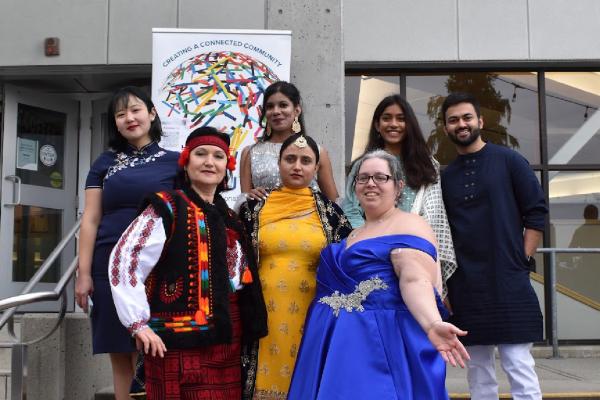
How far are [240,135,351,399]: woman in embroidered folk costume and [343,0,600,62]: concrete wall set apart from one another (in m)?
4.10

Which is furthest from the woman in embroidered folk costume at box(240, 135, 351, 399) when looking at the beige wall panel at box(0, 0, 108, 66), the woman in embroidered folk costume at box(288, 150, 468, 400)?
the beige wall panel at box(0, 0, 108, 66)

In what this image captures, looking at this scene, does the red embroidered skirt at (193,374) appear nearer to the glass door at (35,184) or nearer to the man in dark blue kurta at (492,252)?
the man in dark blue kurta at (492,252)

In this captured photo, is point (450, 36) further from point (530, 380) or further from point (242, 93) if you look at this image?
point (530, 380)

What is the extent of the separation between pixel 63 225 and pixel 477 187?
5368 mm

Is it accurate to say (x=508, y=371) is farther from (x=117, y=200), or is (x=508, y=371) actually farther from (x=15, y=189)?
(x=15, y=189)

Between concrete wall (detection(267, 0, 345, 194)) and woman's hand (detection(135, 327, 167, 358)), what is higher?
concrete wall (detection(267, 0, 345, 194))

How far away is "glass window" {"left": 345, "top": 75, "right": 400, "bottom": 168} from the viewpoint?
279 inches

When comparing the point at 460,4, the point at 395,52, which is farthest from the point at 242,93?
the point at 460,4

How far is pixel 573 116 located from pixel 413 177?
4558 millimetres

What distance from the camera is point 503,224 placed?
133 inches

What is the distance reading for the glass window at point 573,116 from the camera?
718cm

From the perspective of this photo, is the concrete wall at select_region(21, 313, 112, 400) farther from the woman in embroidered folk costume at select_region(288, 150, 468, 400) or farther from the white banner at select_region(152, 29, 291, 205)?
the woman in embroidered folk costume at select_region(288, 150, 468, 400)

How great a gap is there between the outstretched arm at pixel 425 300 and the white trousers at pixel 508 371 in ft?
3.50

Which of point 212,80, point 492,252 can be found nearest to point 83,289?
point 492,252
